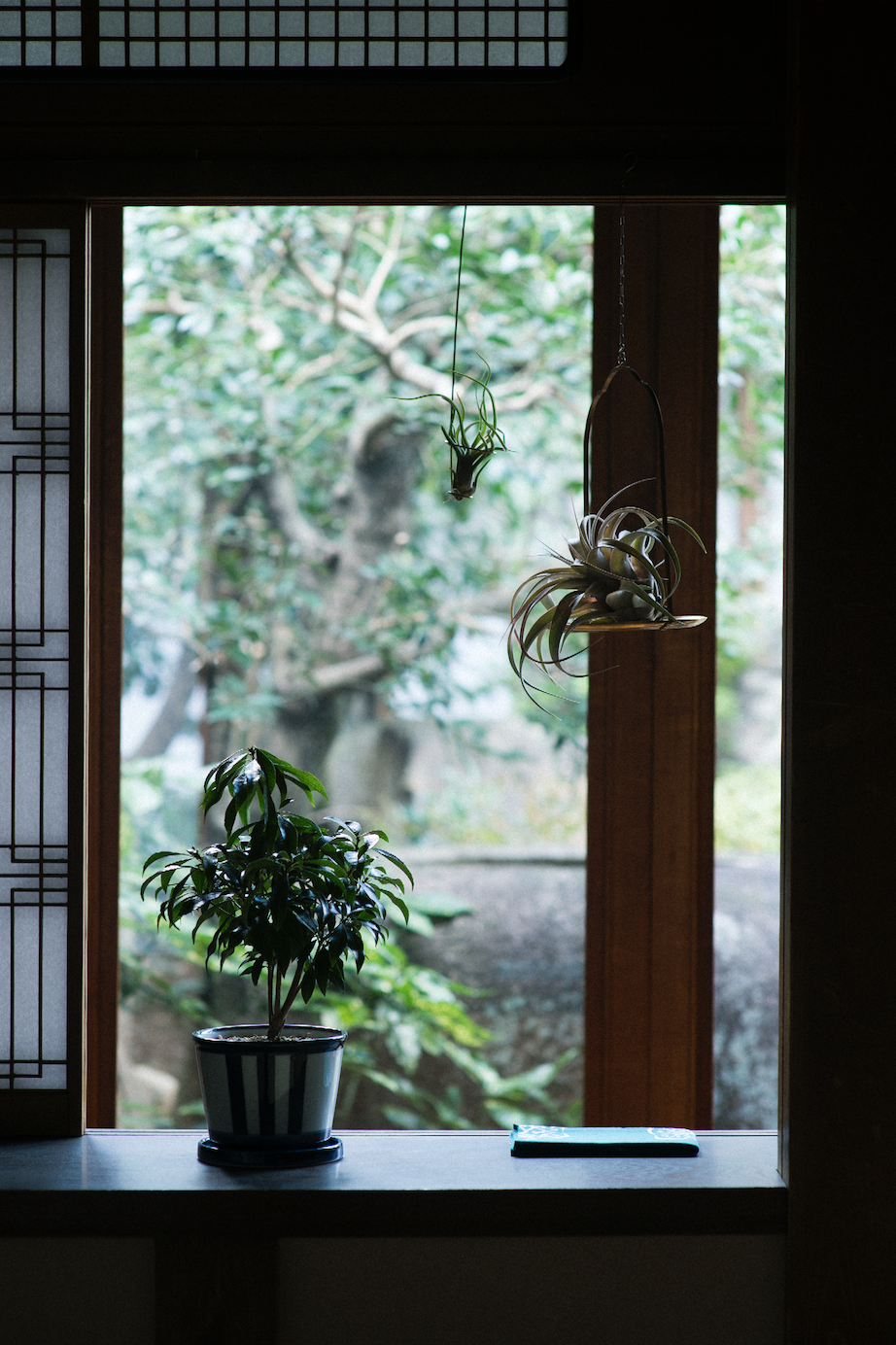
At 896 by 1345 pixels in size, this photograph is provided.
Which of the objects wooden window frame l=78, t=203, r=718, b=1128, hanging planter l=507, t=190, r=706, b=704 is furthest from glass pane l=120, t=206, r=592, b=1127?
hanging planter l=507, t=190, r=706, b=704

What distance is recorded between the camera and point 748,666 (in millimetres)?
4430

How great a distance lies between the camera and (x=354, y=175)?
2.06m

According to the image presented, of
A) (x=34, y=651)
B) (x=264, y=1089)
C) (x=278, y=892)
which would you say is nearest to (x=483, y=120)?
(x=34, y=651)

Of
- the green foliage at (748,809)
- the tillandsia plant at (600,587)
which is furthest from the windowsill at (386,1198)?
the green foliage at (748,809)

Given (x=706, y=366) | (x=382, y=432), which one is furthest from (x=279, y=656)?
(x=706, y=366)

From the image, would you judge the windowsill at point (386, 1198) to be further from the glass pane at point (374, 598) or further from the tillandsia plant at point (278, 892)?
the glass pane at point (374, 598)

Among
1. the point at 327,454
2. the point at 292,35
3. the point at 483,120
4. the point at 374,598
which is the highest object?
the point at 292,35

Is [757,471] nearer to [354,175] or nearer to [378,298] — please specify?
[378,298]

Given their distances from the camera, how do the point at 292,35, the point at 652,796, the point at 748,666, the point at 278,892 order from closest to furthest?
the point at 278,892 < the point at 292,35 < the point at 652,796 < the point at 748,666

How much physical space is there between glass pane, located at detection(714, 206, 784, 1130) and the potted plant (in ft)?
6.45

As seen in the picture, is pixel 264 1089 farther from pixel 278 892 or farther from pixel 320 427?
pixel 320 427

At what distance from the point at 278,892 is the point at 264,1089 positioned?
0.32 m

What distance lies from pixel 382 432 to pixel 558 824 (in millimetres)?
1475

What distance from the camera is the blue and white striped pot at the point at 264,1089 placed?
77.4 inches
